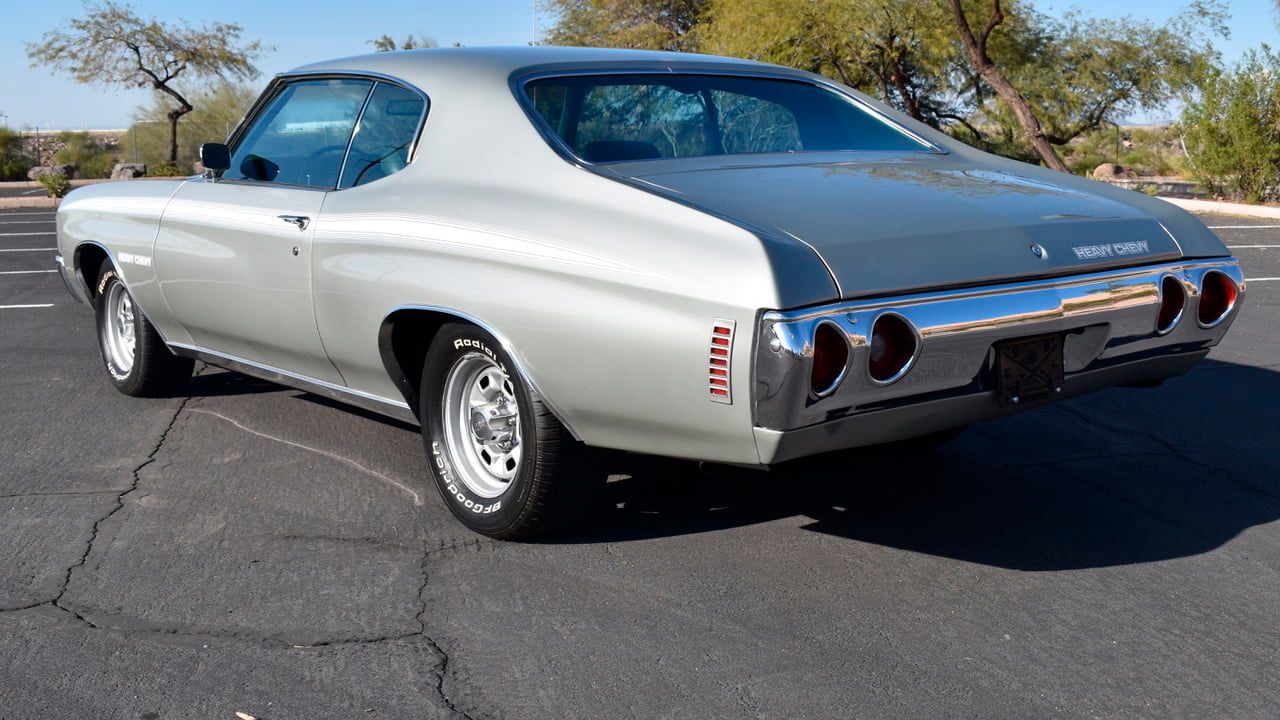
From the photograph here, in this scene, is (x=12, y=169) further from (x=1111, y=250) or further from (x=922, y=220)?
(x=1111, y=250)

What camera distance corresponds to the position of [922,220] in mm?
3658

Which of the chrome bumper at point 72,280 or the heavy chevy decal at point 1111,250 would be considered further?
the chrome bumper at point 72,280

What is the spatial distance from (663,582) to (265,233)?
83.8 inches

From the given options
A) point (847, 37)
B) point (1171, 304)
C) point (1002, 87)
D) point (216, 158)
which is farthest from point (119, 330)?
point (847, 37)

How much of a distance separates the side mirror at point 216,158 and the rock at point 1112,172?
3347 cm

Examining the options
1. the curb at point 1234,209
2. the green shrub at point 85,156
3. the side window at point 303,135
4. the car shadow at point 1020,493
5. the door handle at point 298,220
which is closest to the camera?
the car shadow at point 1020,493

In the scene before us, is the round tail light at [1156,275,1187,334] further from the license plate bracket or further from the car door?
the car door

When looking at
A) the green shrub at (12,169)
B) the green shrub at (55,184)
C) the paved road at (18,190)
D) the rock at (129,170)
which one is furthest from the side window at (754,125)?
the green shrub at (12,169)

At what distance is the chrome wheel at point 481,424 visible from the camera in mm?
4195

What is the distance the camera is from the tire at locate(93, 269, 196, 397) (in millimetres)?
6207

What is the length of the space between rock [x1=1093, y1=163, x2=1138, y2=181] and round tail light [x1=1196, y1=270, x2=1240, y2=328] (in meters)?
Answer: 33.4

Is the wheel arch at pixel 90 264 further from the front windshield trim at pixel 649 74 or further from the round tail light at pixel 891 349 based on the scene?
the round tail light at pixel 891 349

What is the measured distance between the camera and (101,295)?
6562 mm

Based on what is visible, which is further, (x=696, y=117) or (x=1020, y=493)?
(x=1020, y=493)
